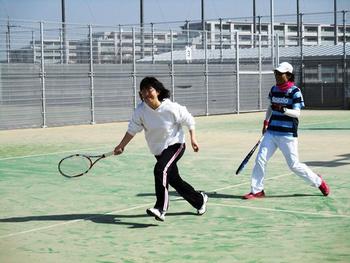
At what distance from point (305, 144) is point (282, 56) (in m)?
21.0

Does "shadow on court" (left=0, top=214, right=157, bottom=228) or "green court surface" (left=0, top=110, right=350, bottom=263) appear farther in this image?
"shadow on court" (left=0, top=214, right=157, bottom=228)

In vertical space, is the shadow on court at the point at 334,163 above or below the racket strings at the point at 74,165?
below

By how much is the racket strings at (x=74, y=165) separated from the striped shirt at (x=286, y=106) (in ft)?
8.08

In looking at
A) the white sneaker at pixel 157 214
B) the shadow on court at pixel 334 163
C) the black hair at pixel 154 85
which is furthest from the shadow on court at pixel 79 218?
the shadow on court at pixel 334 163

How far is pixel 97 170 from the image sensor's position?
1306 cm

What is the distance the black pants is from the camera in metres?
8.01

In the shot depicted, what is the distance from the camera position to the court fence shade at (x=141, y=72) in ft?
84.6

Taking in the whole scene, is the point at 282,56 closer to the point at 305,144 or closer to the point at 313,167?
the point at 305,144

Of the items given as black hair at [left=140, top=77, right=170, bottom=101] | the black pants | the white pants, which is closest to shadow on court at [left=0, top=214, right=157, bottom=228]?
the black pants

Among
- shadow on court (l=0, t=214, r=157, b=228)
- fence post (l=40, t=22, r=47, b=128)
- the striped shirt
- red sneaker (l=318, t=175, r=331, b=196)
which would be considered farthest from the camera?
fence post (l=40, t=22, r=47, b=128)

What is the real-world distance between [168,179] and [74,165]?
1.47m

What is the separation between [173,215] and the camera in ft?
27.9

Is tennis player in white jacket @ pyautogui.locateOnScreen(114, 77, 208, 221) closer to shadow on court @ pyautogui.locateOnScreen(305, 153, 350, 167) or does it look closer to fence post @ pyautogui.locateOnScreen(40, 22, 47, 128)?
shadow on court @ pyautogui.locateOnScreen(305, 153, 350, 167)

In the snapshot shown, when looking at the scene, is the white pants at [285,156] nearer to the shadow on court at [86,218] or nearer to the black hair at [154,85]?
the shadow on court at [86,218]
